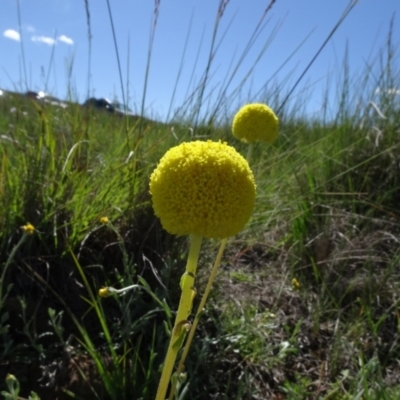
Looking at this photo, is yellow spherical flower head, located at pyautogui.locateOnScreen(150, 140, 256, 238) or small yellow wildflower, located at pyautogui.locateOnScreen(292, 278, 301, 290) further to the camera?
small yellow wildflower, located at pyautogui.locateOnScreen(292, 278, 301, 290)

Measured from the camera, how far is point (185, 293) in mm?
1107

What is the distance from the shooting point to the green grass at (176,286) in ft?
5.84

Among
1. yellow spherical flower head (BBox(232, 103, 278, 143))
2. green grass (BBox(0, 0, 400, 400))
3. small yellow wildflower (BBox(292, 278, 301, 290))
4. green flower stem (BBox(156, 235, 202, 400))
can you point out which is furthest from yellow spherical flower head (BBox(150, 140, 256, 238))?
small yellow wildflower (BBox(292, 278, 301, 290))

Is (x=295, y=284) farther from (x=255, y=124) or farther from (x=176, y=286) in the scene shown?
(x=255, y=124)

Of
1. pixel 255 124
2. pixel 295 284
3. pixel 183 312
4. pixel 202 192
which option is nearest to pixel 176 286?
pixel 295 284

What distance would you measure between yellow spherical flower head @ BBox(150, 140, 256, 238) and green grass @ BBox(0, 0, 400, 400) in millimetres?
471

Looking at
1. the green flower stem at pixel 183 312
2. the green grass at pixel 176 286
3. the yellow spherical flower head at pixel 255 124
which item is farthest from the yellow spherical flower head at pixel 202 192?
the yellow spherical flower head at pixel 255 124

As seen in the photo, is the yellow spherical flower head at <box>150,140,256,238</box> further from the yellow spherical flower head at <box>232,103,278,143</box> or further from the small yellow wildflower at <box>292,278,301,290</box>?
the small yellow wildflower at <box>292,278,301,290</box>

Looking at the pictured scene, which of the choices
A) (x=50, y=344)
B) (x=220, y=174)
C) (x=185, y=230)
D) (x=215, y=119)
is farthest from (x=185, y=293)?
(x=215, y=119)

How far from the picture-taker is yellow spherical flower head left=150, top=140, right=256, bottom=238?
103 centimetres

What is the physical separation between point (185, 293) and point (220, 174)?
0.94ft

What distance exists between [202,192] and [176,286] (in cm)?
122

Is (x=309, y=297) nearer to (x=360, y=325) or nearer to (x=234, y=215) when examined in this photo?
(x=360, y=325)

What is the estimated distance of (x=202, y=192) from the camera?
1.03 metres
